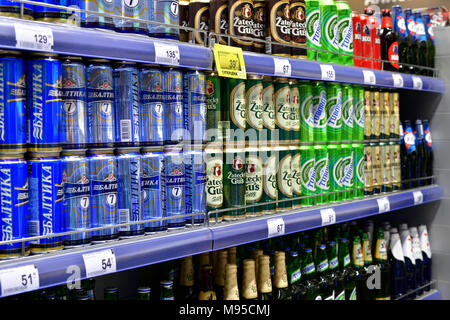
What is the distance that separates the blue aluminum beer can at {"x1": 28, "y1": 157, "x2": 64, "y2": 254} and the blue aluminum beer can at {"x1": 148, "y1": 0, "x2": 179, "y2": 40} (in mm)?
454

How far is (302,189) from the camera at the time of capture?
6.66ft

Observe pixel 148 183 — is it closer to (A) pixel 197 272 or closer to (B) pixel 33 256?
(B) pixel 33 256

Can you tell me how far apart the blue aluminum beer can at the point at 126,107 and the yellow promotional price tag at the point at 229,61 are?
0.89ft

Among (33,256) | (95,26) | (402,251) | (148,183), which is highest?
(95,26)

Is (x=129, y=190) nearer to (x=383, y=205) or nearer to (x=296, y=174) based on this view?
(x=296, y=174)

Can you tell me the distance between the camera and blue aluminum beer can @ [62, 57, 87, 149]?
126 cm

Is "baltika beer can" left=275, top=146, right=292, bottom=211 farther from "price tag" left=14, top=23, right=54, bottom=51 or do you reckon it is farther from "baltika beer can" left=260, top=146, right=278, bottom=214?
"price tag" left=14, top=23, right=54, bottom=51

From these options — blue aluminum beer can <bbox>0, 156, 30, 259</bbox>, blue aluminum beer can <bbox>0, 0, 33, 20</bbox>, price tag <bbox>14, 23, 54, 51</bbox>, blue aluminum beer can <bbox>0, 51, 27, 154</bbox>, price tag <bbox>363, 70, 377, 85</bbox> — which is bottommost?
blue aluminum beer can <bbox>0, 156, 30, 259</bbox>

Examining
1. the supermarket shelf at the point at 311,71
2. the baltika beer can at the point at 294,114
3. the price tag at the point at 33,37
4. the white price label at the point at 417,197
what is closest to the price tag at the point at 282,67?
the supermarket shelf at the point at 311,71

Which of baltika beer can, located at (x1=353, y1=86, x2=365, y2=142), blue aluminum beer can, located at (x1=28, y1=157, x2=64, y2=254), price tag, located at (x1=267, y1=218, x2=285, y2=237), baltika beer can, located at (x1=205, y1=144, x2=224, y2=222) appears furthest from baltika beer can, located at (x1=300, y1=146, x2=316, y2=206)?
blue aluminum beer can, located at (x1=28, y1=157, x2=64, y2=254)

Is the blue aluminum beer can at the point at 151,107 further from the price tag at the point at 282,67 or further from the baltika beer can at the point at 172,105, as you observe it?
the price tag at the point at 282,67

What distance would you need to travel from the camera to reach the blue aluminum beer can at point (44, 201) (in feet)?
4.00
